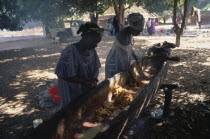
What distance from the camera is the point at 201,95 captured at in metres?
5.77

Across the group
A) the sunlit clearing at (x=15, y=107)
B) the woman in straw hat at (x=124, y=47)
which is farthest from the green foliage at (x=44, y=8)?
the woman in straw hat at (x=124, y=47)

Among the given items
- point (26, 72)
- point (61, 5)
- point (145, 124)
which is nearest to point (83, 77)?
point (145, 124)

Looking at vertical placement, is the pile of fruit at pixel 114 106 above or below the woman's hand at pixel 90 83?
below

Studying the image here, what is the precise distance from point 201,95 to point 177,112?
4.80 feet

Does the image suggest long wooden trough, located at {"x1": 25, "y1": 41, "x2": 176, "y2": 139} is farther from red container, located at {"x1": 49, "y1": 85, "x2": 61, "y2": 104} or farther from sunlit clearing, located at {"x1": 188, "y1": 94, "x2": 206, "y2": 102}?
sunlit clearing, located at {"x1": 188, "y1": 94, "x2": 206, "y2": 102}

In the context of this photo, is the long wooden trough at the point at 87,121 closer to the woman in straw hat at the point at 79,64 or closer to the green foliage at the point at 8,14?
the woman in straw hat at the point at 79,64

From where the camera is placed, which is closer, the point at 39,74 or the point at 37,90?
the point at 37,90

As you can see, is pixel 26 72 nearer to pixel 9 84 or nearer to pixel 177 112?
pixel 9 84

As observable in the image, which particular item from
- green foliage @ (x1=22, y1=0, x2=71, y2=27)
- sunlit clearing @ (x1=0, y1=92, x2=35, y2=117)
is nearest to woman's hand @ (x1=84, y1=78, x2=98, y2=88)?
sunlit clearing @ (x1=0, y1=92, x2=35, y2=117)

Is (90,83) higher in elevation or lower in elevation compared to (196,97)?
higher

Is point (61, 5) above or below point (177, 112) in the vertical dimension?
above

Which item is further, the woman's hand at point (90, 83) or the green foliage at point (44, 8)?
the green foliage at point (44, 8)

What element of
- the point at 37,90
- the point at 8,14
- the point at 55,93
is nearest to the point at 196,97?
the point at 55,93

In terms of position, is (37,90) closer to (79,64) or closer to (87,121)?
(87,121)
